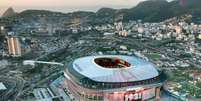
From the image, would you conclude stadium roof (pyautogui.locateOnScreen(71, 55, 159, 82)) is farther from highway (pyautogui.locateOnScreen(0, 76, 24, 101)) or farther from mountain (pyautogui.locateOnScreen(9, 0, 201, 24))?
mountain (pyautogui.locateOnScreen(9, 0, 201, 24))

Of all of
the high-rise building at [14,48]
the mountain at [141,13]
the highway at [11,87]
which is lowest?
the highway at [11,87]

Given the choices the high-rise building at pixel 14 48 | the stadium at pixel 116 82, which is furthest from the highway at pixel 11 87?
Result: the high-rise building at pixel 14 48

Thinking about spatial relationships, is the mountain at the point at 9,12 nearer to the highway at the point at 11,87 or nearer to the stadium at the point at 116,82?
the highway at the point at 11,87

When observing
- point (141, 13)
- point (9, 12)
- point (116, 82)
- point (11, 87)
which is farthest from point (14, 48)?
point (9, 12)

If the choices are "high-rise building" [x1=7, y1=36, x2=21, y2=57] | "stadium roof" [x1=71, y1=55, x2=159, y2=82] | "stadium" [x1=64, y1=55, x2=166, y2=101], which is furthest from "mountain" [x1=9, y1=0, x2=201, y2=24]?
"stadium" [x1=64, y1=55, x2=166, y2=101]

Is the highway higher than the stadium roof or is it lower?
lower

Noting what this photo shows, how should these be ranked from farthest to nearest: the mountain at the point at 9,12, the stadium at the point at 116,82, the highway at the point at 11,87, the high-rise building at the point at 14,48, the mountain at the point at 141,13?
the mountain at the point at 9,12
the mountain at the point at 141,13
the high-rise building at the point at 14,48
the highway at the point at 11,87
the stadium at the point at 116,82

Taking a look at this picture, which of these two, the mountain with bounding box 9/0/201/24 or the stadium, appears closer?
the stadium
